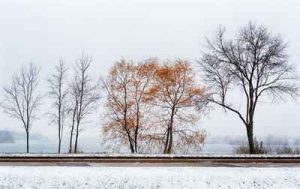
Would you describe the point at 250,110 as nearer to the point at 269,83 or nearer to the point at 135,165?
the point at 269,83

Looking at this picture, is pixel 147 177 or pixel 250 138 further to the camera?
pixel 250 138

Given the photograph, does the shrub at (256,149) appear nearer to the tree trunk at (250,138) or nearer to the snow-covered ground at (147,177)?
the tree trunk at (250,138)

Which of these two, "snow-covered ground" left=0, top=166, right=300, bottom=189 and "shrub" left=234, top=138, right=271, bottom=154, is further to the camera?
"shrub" left=234, top=138, right=271, bottom=154

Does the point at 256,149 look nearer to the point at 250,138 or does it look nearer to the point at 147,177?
the point at 250,138

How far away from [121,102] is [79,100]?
3.92 m

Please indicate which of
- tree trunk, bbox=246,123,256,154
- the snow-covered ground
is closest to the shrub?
tree trunk, bbox=246,123,256,154

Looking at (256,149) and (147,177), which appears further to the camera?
(256,149)

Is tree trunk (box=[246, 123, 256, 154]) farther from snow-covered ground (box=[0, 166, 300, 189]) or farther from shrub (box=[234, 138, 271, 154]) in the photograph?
snow-covered ground (box=[0, 166, 300, 189])

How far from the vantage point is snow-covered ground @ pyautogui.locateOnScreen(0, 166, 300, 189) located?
20.0m

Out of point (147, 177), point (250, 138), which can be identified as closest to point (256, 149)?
point (250, 138)

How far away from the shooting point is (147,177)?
2133 centimetres

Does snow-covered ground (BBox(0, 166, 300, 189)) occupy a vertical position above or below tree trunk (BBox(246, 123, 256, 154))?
below

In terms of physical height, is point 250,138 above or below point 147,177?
above

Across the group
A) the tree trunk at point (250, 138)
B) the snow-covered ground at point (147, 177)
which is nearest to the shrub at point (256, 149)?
the tree trunk at point (250, 138)
